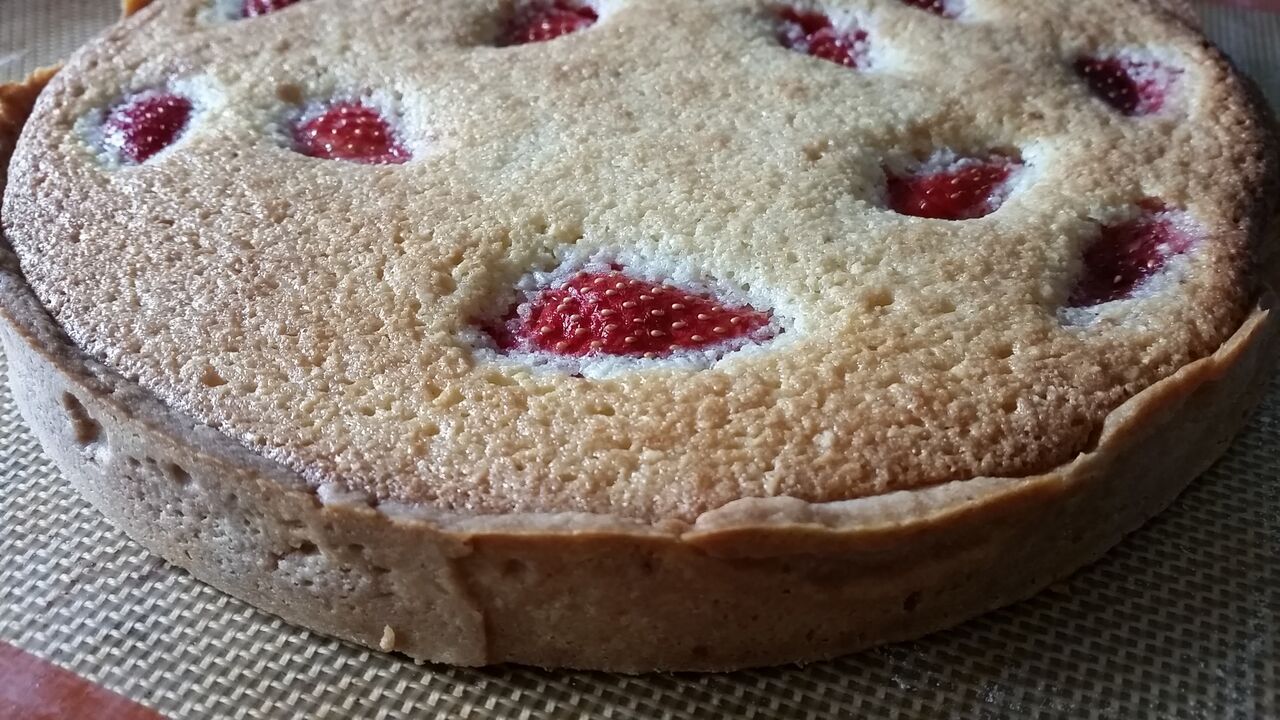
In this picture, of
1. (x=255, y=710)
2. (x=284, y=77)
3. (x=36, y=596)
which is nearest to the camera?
(x=255, y=710)

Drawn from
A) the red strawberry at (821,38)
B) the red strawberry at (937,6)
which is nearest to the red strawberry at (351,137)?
the red strawberry at (821,38)

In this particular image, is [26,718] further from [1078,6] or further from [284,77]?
[1078,6]

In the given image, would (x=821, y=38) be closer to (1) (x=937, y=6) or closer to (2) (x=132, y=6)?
(1) (x=937, y=6)

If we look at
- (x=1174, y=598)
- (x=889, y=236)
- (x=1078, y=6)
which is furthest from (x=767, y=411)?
(x=1078, y=6)

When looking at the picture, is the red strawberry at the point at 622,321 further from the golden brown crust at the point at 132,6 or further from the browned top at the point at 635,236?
the golden brown crust at the point at 132,6

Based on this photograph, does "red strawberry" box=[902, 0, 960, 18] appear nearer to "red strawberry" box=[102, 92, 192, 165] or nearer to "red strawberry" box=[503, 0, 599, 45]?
"red strawberry" box=[503, 0, 599, 45]

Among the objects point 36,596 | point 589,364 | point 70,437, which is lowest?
point 36,596

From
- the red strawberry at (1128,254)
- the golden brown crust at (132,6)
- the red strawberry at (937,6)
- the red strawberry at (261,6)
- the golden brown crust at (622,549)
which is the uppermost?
the red strawberry at (937,6)

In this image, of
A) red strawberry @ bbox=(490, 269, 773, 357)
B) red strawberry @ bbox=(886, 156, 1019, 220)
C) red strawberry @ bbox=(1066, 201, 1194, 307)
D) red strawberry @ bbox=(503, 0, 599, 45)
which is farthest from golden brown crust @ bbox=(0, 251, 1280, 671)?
red strawberry @ bbox=(503, 0, 599, 45)
